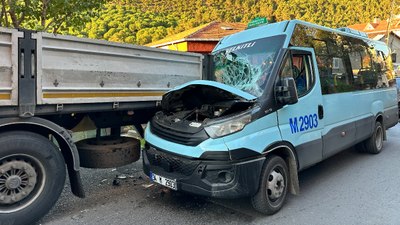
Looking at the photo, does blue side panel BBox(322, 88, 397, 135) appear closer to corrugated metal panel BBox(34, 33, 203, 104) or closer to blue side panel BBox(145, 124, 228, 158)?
blue side panel BBox(145, 124, 228, 158)

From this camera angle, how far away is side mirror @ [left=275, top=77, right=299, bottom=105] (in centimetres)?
389

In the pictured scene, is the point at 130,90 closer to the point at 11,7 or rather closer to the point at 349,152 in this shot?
the point at 11,7

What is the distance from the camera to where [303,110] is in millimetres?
4449

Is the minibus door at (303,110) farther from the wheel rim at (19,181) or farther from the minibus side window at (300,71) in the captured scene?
the wheel rim at (19,181)

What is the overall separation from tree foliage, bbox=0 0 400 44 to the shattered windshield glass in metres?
1.21

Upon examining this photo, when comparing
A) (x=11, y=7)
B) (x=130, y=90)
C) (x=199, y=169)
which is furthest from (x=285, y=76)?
(x=11, y=7)

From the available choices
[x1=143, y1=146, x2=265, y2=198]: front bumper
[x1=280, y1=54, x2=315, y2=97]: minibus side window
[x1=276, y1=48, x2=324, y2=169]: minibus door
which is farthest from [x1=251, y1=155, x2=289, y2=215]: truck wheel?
[x1=280, y1=54, x2=315, y2=97]: minibus side window

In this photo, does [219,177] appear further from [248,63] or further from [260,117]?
[248,63]

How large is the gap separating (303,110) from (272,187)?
1.18 metres

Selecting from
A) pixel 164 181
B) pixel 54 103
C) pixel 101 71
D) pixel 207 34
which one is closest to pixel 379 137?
pixel 164 181

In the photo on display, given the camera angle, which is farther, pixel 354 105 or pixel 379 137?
pixel 379 137

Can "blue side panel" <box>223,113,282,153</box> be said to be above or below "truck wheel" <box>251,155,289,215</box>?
above

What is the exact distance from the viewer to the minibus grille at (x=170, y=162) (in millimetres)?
3674

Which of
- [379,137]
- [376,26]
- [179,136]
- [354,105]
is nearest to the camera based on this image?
[179,136]
